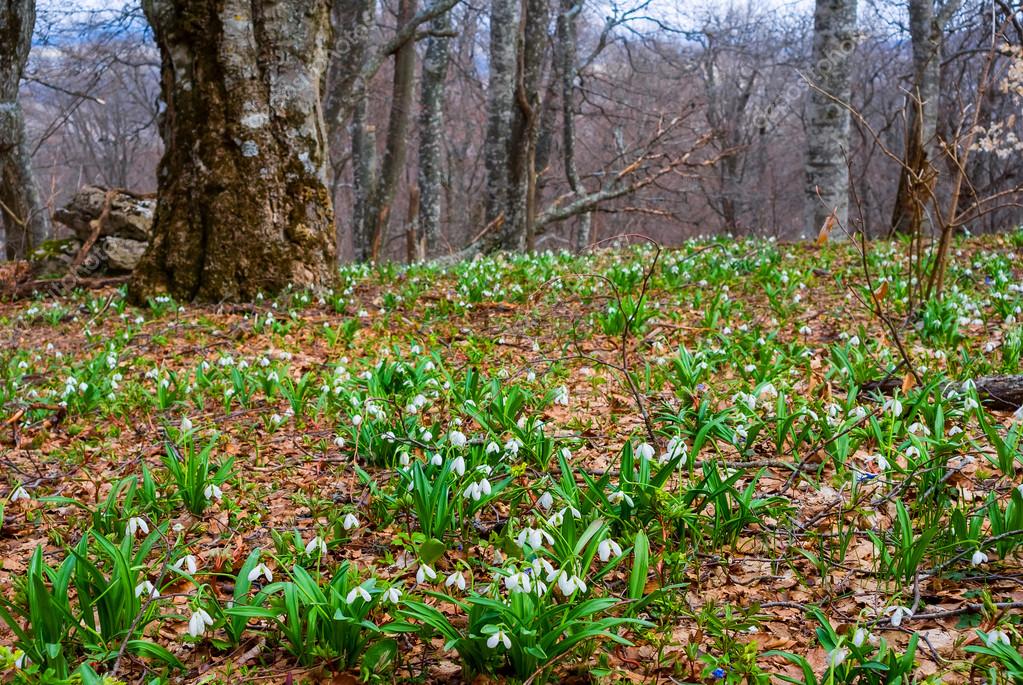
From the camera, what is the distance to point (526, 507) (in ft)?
9.48

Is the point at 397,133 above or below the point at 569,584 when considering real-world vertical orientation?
above

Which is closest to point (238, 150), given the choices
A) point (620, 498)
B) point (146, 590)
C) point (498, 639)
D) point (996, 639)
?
point (146, 590)

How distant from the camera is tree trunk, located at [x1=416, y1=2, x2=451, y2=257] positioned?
14.3 m

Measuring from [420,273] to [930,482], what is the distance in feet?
20.8

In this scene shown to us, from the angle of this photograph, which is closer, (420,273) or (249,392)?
(249,392)

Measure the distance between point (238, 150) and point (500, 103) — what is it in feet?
21.8

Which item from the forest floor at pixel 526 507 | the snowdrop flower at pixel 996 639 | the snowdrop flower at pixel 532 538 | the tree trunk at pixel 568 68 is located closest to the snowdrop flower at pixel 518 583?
the forest floor at pixel 526 507

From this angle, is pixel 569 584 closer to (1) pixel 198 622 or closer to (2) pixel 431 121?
(1) pixel 198 622

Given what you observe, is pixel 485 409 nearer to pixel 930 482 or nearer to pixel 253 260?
pixel 930 482

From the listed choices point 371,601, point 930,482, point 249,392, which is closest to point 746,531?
point 930,482

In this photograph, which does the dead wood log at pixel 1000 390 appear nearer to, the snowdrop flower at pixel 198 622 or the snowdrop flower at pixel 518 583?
the snowdrop flower at pixel 518 583

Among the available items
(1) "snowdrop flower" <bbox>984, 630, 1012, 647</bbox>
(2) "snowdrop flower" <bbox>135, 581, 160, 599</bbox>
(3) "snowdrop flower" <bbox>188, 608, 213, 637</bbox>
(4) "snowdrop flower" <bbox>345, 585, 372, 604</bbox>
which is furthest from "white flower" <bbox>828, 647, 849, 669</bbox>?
(2) "snowdrop flower" <bbox>135, 581, 160, 599</bbox>

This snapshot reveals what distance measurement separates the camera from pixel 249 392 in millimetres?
4578

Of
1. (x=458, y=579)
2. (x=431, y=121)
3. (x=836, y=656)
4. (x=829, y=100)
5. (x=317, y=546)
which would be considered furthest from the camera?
(x=431, y=121)
